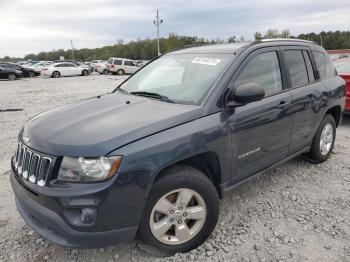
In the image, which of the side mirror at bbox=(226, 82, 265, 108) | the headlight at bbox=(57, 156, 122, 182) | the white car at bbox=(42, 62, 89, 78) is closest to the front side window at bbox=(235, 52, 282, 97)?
the side mirror at bbox=(226, 82, 265, 108)

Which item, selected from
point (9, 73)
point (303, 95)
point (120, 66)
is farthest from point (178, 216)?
point (120, 66)

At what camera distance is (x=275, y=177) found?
446 cm

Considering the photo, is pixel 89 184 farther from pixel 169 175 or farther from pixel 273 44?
pixel 273 44

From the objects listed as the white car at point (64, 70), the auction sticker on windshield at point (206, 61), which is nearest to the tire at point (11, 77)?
the white car at point (64, 70)

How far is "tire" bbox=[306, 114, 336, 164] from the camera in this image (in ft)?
15.0

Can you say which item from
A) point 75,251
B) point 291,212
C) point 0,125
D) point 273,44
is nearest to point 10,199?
point 75,251

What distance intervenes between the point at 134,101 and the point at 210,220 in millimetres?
1341

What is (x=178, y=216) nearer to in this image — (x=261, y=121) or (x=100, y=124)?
(x=100, y=124)

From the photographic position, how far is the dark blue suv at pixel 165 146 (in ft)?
7.76

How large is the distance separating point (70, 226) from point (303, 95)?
3049 millimetres

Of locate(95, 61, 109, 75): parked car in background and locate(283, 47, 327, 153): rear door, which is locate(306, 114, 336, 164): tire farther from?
locate(95, 61, 109, 75): parked car in background

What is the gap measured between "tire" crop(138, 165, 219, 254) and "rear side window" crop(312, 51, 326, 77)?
2718 millimetres

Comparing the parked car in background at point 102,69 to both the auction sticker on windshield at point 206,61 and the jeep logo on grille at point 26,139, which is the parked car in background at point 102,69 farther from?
the jeep logo on grille at point 26,139

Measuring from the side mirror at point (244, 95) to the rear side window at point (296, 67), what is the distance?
118 cm
